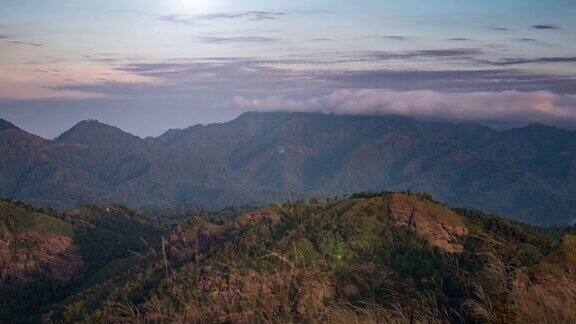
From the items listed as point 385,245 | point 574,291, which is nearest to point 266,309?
point 574,291

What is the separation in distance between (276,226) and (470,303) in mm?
146997

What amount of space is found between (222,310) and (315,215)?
5699 inches

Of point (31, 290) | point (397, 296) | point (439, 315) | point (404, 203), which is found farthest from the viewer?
point (31, 290)

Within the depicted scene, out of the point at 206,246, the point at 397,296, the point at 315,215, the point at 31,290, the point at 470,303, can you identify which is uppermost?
the point at 470,303

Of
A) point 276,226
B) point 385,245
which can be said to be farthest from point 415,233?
point 276,226

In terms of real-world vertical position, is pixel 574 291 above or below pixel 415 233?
above

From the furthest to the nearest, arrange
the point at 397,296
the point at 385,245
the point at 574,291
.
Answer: the point at 385,245 → the point at 397,296 → the point at 574,291

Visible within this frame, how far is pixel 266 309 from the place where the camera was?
37.1 ft

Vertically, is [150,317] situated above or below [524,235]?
above

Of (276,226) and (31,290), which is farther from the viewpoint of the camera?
(31,290)

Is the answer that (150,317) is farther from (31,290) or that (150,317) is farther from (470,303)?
(31,290)

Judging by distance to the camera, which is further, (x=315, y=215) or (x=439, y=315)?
(x=315, y=215)

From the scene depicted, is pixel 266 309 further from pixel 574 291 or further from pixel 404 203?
pixel 404 203

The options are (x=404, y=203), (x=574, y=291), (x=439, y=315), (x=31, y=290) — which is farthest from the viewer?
(x=31, y=290)
